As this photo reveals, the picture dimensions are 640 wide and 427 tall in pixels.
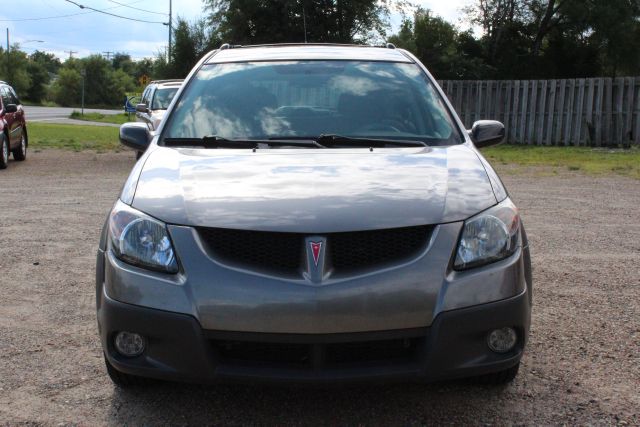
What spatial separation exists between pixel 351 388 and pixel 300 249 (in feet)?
2.67

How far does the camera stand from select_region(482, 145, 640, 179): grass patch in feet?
47.2

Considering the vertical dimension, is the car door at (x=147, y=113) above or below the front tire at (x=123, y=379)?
above

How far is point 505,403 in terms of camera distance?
3.28m

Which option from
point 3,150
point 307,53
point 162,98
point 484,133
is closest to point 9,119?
point 3,150

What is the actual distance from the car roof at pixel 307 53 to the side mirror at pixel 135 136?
2.19 feet

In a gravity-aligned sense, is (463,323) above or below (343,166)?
below

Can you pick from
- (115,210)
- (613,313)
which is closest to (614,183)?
(613,313)

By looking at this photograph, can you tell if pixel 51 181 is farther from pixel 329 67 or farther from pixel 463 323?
pixel 463 323

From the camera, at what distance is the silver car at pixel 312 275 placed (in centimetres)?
273

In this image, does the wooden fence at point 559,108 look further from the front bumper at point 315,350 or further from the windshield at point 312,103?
the front bumper at point 315,350

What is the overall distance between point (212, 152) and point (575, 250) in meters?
4.15

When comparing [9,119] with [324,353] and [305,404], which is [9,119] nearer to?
[305,404]

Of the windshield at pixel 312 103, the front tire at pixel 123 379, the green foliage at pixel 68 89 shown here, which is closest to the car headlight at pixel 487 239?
the windshield at pixel 312 103

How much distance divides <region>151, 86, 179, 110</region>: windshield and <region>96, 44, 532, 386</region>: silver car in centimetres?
1172
